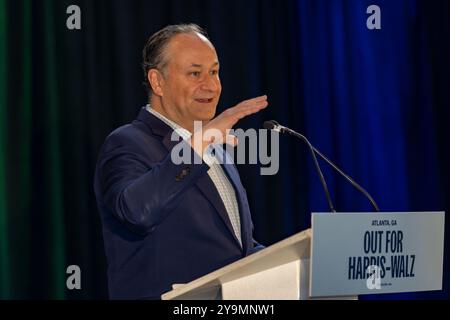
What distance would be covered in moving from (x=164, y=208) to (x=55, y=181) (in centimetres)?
149

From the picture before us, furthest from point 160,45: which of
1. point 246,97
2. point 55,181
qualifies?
point 246,97

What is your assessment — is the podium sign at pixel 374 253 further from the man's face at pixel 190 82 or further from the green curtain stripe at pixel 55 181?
the green curtain stripe at pixel 55 181

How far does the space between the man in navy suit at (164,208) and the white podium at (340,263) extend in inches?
13.9

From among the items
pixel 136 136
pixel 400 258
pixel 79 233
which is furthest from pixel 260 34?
pixel 400 258

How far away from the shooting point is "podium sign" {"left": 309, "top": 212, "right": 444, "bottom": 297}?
1.73 m

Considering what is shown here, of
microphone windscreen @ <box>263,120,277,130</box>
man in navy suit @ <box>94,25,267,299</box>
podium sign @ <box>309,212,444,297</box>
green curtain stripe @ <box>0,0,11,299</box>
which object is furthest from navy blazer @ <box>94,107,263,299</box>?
green curtain stripe @ <box>0,0,11,299</box>

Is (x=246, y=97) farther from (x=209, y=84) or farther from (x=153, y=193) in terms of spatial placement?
(x=153, y=193)

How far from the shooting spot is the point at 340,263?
5.76ft

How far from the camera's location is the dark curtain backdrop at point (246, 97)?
3.49 meters

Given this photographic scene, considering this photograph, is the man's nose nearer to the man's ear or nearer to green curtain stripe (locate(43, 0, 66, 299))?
the man's ear

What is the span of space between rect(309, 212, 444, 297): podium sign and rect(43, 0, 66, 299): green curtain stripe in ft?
6.59

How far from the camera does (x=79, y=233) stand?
11.7ft
